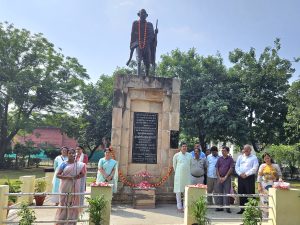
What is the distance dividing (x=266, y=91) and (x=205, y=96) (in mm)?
5706

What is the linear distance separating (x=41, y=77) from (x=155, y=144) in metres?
21.5

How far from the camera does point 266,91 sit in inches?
1096

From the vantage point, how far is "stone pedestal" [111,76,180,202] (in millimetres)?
10443

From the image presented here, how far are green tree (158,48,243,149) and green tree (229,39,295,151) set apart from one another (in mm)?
1406

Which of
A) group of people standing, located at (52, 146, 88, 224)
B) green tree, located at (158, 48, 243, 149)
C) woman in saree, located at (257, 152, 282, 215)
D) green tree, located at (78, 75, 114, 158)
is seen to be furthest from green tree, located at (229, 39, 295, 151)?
group of people standing, located at (52, 146, 88, 224)

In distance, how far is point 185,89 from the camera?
27453 millimetres

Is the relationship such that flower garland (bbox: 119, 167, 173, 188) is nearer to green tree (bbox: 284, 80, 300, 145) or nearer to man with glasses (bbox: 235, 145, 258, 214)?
man with glasses (bbox: 235, 145, 258, 214)

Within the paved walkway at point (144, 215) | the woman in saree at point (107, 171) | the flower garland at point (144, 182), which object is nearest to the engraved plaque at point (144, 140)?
the flower garland at point (144, 182)

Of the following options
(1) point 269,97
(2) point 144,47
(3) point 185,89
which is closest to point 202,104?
(3) point 185,89

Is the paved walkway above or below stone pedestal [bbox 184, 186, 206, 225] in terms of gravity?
below

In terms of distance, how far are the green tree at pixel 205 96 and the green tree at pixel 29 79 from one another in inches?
357

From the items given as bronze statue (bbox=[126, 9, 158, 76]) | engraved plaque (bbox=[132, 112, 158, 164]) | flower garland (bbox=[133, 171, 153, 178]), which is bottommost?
flower garland (bbox=[133, 171, 153, 178])

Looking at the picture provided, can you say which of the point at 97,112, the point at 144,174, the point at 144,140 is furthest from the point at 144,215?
the point at 97,112

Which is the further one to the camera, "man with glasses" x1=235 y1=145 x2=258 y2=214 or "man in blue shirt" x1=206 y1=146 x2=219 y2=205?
"man in blue shirt" x1=206 y1=146 x2=219 y2=205
